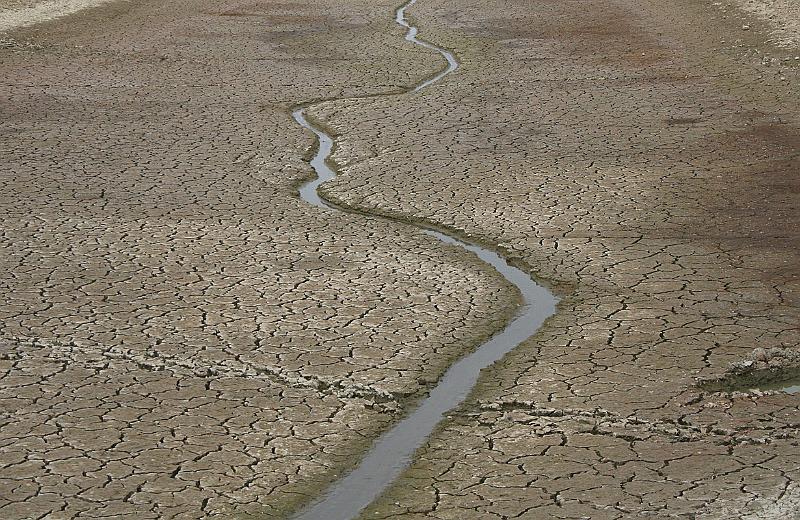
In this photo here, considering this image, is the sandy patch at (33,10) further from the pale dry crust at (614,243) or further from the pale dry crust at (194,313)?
the pale dry crust at (614,243)

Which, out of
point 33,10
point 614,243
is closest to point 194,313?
point 614,243

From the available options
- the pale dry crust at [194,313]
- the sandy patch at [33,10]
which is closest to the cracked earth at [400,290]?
the pale dry crust at [194,313]

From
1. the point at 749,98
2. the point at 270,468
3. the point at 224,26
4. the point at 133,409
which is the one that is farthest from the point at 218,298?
the point at 224,26

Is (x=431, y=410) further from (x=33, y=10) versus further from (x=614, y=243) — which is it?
(x=33, y=10)

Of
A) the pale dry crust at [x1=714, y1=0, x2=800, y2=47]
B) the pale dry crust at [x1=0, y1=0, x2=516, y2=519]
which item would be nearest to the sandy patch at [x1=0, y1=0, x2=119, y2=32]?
the pale dry crust at [x1=0, y1=0, x2=516, y2=519]

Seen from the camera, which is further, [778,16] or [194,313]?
[778,16]

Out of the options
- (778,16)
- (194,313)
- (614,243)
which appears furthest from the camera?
(778,16)
